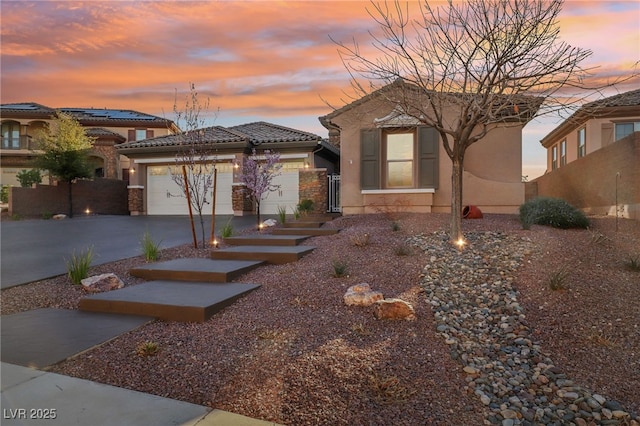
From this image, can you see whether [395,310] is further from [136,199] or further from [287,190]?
[136,199]

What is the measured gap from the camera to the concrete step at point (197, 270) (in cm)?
653

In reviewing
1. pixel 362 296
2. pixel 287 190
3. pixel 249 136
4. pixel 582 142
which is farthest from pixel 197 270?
pixel 582 142

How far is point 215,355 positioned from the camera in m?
3.89

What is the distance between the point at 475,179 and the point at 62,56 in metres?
12.3

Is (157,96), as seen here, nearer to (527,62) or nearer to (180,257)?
(180,257)

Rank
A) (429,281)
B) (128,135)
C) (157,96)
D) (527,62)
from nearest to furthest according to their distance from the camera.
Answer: (429,281), (527,62), (157,96), (128,135)

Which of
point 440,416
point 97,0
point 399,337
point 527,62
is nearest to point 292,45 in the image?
point 97,0

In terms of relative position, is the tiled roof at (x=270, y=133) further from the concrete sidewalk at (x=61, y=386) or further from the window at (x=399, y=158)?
the concrete sidewalk at (x=61, y=386)

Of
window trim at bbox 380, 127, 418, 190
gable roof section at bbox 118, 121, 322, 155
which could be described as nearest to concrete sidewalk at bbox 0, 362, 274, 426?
window trim at bbox 380, 127, 418, 190

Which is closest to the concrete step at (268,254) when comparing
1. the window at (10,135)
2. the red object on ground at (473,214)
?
the red object on ground at (473,214)

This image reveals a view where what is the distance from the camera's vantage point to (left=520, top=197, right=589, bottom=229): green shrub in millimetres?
8188

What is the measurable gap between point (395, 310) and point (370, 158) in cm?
904

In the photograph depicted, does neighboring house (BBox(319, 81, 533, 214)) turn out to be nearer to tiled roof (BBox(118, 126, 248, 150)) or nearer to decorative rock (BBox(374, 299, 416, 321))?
tiled roof (BBox(118, 126, 248, 150))

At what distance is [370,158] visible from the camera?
13.0 metres
